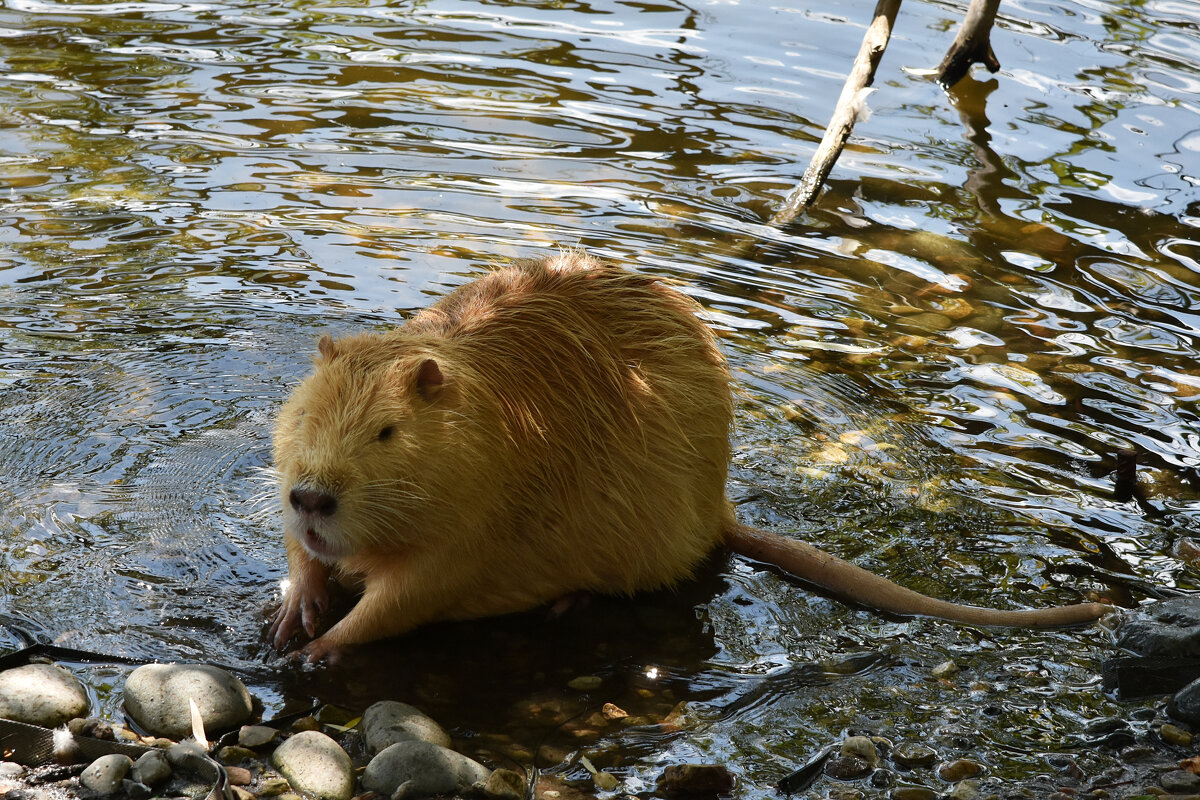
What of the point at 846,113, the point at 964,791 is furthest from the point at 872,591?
the point at 846,113

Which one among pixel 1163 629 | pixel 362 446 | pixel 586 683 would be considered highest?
pixel 362 446

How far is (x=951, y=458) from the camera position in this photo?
4.64 metres

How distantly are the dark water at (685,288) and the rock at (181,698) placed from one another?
12 centimetres

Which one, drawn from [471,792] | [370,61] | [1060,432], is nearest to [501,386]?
[471,792]

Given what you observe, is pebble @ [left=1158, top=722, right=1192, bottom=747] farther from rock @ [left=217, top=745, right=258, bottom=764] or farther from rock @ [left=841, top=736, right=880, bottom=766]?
rock @ [left=217, top=745, right=258, bottom=764]

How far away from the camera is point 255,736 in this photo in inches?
120

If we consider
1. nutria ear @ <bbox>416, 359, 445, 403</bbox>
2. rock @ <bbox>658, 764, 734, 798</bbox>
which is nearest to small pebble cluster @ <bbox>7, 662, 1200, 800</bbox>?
rock @ <bbox>658, 764, 734, 798</bbox>

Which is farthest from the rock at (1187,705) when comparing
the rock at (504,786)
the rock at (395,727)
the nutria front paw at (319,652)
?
the nutria front paw at (319,652)

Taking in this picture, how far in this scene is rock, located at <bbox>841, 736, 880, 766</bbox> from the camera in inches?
122

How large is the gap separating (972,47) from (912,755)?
6553 mm

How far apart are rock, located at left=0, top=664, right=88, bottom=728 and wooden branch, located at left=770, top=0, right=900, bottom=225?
4594 mm

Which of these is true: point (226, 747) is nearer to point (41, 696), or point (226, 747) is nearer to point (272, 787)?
point (272, 787)

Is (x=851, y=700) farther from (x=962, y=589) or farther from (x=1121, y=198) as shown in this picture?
(x=1121, y=198)

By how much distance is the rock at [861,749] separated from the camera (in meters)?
3.09
